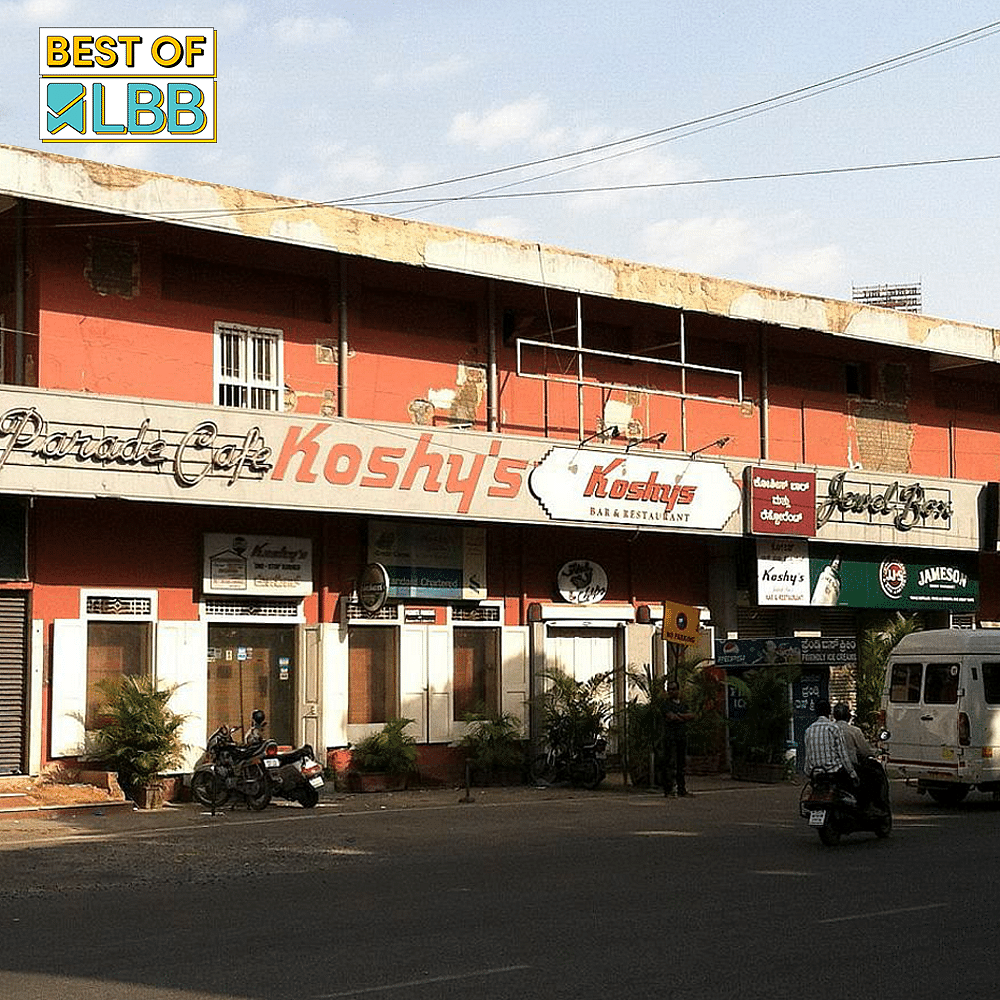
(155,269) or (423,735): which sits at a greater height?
(155,269)

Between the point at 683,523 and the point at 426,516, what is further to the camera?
the point at 683,523

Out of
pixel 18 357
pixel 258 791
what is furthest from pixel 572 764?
pixel 18 357

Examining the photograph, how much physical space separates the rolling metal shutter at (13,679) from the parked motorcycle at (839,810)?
11.3 metres

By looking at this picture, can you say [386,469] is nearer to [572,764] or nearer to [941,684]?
[572,764]

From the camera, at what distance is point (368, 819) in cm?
2075

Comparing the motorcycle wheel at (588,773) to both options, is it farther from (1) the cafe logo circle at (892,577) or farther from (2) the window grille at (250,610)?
(1) the cafe logo circle at (892,577)

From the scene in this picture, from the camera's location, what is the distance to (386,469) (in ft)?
79.4

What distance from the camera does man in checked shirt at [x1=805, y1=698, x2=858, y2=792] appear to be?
55.7ft

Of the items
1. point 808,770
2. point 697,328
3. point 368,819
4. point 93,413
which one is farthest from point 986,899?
point 697,328

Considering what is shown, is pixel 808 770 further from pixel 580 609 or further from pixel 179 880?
pixel 580 609

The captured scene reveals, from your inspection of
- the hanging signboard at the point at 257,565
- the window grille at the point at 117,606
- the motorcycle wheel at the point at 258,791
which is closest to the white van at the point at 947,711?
the motorcycle wheel at the point at 258,791

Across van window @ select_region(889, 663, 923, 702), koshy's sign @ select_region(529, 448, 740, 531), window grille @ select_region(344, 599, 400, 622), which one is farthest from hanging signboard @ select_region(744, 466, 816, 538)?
window grille @ select_region(344, 599, 400, 622)

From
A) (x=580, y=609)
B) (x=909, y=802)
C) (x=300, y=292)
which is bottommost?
(x=909, y=802)

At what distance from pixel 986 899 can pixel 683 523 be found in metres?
16.0
